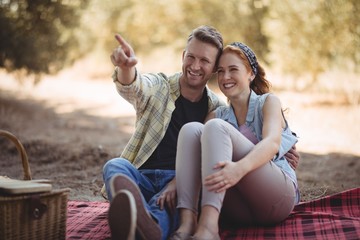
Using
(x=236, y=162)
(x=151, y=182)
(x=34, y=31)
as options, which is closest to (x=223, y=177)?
(x=236, y=162)

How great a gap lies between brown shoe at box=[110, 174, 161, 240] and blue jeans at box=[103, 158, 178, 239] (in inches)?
4.9

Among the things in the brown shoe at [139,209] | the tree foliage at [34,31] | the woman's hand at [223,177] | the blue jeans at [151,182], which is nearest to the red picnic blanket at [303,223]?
the blue jeans at [151,182]

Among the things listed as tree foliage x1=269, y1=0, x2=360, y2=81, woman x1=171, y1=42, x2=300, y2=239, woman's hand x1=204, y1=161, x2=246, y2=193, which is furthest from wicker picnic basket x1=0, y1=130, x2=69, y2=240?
tree foliage x1=269, y1=0, x2=360, y2=81

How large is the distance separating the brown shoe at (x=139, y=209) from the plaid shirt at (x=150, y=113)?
0.63 m

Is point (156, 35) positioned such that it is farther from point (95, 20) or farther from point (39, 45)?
point (39, 45)

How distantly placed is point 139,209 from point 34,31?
6528mm

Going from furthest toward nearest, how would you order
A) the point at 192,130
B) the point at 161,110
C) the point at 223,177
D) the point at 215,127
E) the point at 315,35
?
the point at 315,35 < the point at 161,110 < the point at 192,130 < the point at 215,127 < the point at 223,177

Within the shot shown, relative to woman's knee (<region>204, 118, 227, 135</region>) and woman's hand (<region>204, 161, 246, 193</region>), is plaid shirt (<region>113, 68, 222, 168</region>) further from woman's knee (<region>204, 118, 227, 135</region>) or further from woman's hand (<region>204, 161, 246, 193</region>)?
woman's hand (<region>204, 161, 246, 193</region>)

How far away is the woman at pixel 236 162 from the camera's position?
1.94 metres

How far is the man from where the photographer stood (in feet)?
7.09

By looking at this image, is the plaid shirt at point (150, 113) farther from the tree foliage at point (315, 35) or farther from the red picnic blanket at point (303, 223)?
the tree foliage at point (315, 35)

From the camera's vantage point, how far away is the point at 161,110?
2.52m

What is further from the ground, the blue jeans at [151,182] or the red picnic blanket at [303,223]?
the blue jeans at [151,182]

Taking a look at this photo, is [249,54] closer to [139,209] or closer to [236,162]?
[236,162]
